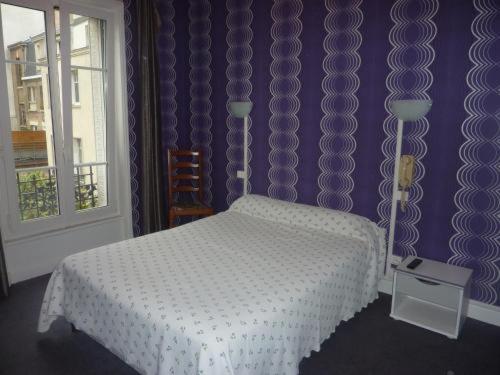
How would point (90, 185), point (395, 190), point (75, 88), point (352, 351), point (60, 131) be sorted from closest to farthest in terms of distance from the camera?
1. point (352, 351)
2. point (395, 190)
3. point (60, 131)
4. point (75, 88)
5. point (90, 185)

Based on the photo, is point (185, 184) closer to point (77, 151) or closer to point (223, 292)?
point (77, 151)

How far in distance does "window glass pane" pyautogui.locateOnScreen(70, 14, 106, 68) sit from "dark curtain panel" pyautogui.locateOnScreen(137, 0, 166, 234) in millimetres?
373

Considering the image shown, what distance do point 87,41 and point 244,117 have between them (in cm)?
165

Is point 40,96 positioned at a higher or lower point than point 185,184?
higher

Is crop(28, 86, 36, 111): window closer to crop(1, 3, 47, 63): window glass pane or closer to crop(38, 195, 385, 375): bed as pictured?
crop(1, 3, 47, 63): window glass pane

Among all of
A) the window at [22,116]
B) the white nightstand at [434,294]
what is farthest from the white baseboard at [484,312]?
the window at [22,116]

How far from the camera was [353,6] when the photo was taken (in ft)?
10.1

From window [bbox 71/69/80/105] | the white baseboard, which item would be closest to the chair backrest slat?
window [bbox 71/69/80/105]

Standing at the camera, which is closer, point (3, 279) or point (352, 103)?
point (3, 279)

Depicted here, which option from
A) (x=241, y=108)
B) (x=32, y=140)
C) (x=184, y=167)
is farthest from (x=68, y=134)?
(x=241, y=108)

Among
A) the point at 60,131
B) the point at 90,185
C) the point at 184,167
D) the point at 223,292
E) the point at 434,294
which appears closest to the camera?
the point at 223,292

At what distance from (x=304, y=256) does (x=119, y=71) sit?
2.62 m

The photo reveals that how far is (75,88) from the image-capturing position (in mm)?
3619

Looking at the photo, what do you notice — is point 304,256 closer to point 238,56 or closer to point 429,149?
point 429,149
